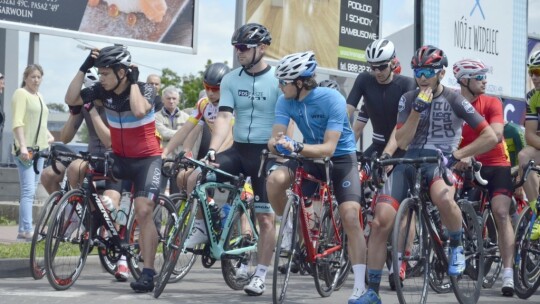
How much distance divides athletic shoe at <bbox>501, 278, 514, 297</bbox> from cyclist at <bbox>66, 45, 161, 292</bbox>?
3014 mm

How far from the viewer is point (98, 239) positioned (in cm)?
1002

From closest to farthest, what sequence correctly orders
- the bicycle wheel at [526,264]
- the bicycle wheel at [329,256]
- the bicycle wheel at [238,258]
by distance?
the bicycle wheel at [329,256] → the bicycle wheel at [238,258] → the bicycle wheel at [526,264]

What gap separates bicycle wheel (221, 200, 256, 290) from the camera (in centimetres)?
987

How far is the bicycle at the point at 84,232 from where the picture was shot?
9594 mm

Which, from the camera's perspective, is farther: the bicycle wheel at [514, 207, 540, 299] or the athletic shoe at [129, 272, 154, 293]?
the bicycle wheel at [514, 207, 540, 299]

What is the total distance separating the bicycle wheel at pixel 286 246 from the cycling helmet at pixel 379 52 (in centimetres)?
209

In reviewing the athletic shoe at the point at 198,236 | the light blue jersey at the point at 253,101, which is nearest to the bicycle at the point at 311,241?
the light blue jersey at the point at 253,101

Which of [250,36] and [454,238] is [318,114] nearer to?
[250,36]

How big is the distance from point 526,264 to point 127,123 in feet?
11.7

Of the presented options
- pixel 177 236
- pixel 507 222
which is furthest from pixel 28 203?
pixel 507 222

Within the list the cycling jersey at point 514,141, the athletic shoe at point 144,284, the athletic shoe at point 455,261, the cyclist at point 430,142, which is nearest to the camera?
the cyclist at point 430,142

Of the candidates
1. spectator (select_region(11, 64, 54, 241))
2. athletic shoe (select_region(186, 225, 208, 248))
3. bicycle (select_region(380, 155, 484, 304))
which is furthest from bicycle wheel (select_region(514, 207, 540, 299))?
spectator (select_region(11, 64, 54, 241))

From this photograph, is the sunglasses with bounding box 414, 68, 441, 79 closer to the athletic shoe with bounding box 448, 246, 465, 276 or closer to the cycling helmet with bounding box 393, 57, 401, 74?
the athletic shoe with bounding box 448, 246, 465, 276

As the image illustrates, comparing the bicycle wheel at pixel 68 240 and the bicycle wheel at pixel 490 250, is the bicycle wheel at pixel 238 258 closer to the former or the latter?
the bicycle wheel at pixel 68 240
